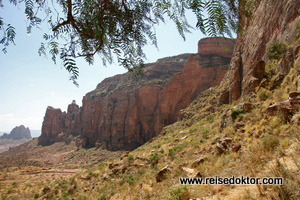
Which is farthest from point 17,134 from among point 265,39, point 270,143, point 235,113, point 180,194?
point 270,143

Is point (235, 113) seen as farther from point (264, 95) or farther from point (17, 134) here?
point (17, 134)

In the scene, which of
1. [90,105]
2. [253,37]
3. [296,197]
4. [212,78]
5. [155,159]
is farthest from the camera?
[90,105]

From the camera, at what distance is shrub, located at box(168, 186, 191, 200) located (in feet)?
11.1

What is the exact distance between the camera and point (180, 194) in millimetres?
3389

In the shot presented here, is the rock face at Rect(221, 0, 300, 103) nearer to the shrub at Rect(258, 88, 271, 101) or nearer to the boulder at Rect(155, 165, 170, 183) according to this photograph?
the shrub at Rect(258, 88, 271, 101)

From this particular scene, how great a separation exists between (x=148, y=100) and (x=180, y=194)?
44.2 m

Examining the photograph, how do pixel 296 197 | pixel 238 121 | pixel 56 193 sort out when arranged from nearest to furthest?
1. pixel 296 197
2. pixel 238 121
3. pixel 56 193

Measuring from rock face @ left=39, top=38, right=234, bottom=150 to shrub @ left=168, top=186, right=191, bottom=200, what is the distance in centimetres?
2626

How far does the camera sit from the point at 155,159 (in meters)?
10.4

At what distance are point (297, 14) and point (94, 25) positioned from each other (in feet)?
40.2

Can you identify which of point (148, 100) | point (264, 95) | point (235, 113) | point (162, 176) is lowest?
point (162, 176)

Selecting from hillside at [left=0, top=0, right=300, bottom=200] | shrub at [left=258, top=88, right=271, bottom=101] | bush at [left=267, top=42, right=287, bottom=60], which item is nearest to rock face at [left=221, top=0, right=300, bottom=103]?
hillside at [left=0, top=0, right=300, bottom=200]

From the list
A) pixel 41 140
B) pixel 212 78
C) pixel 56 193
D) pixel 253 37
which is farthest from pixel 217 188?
pixel 41 140

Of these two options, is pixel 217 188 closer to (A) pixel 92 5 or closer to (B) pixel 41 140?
(A) pixel 92 5
